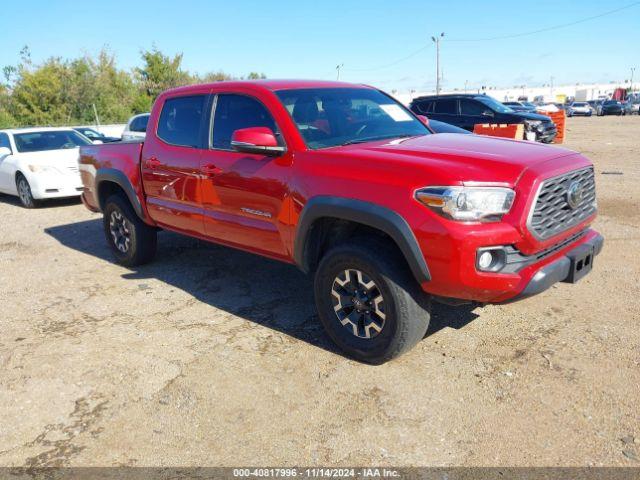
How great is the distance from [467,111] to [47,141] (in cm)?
1115

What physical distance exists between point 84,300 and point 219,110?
227cm

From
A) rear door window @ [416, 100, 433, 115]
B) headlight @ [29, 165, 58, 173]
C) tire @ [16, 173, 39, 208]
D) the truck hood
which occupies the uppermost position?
the truck hood

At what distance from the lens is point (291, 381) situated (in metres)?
3.56

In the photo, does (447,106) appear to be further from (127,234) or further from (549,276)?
(549,276)

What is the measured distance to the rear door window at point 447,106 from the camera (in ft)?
52.2

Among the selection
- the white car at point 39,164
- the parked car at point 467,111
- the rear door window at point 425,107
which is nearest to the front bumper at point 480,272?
the white car at point 39,164

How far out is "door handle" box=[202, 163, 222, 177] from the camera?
450 cm

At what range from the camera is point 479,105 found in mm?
15859

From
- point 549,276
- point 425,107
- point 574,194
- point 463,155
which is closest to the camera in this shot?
point 549,276

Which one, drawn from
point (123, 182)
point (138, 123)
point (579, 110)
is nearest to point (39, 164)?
point (123, 182)

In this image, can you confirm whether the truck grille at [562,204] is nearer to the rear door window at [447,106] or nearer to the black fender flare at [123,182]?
the black fender flare at [123,182]

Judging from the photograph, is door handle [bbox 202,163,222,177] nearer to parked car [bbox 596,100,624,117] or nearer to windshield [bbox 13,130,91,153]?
windshield [bbox 13,130,91,153]

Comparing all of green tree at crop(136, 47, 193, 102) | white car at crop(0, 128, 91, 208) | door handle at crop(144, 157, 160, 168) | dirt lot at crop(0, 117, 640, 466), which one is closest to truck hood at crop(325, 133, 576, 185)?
dirt lot at crop(0, 117, 640, 466)

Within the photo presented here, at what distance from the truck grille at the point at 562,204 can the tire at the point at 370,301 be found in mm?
830
